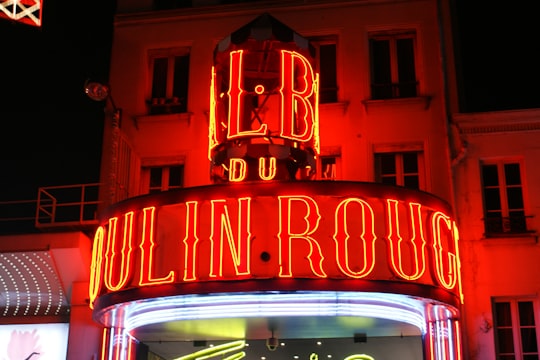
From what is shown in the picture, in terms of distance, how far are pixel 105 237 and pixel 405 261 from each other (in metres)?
4.03

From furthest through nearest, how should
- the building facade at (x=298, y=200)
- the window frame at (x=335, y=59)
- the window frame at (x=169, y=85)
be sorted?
the window frame at (x=169, y=85) → the window frame at (x=335, y=59) → the building facade at (x=298, y=200)

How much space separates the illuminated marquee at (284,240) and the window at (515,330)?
1666 millimetres

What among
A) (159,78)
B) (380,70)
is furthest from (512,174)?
(159,78)

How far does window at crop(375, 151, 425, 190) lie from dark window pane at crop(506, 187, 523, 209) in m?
1.33

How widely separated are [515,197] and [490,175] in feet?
1.68

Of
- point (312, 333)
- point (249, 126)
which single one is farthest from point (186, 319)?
point (249, 126)

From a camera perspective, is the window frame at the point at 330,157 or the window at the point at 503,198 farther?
the window frame at the point at 330,157

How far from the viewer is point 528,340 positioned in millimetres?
11531

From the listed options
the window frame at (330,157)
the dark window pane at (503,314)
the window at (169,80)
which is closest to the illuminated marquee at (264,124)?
the window frame at (330,157)

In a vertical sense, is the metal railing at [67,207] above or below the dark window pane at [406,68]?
below

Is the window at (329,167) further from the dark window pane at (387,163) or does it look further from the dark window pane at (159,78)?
the dark window pane at (159,78)

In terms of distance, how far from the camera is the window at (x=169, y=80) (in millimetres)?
13578

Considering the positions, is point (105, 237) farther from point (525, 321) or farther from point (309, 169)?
point (525, 321)

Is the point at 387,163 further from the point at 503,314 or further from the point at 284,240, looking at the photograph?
the point at 284,240
